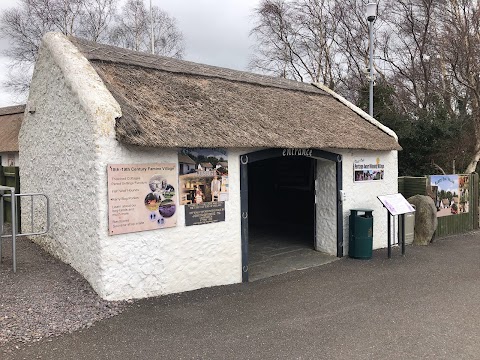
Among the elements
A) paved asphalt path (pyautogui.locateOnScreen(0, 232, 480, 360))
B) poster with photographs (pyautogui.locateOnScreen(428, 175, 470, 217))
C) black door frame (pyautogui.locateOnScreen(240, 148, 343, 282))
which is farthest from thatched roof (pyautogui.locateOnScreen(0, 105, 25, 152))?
poster with photographs (pyautogui.locateOnScreen(428, 175, 470, 217))

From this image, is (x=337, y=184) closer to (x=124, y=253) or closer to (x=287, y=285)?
(x=287, y=285)

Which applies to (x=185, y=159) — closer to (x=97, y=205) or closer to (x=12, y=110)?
(x=97, y=205)

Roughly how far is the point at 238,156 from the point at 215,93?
5.77 feet

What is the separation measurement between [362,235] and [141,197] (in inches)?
213

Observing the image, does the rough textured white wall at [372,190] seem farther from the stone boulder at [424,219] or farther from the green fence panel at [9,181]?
the green fence panel at [9,181]

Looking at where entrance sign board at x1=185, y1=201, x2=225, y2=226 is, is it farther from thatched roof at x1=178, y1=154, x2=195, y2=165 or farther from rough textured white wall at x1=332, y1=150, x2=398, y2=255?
rough textured white wall at x1=332, y1=150, x2=398, y2=255

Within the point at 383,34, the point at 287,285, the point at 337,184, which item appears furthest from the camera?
the point at 383,34

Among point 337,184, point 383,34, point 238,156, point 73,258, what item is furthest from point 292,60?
point 73,258

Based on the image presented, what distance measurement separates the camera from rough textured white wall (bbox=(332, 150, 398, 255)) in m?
9.87

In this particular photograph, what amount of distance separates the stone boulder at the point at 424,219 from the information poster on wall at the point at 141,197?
24.6 ft

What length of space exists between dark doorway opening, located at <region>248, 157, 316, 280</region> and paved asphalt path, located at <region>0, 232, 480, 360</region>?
1453 millimetres

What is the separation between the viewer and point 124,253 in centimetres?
623

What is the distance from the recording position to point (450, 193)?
12.5 meters

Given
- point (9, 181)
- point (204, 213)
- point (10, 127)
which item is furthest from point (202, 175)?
point (10, 127)
